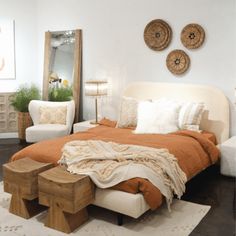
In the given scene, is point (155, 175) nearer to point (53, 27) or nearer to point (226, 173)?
point (226, 173)

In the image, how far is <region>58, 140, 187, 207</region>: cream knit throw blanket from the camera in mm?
2953

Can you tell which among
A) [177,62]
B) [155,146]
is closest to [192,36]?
[177,62]

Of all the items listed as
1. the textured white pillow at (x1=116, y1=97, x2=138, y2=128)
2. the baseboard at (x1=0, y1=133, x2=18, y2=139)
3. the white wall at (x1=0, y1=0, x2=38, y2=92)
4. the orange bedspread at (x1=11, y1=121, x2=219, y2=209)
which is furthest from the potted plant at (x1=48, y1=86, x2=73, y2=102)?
the orange bedspread at (x1=11, y1=121, x2=219, y2=209)

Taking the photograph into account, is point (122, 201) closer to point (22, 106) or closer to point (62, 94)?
point (62, 94)

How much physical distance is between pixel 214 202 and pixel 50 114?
10.5 feet

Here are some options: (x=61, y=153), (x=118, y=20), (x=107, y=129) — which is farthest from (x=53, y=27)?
(x=61, y=153)

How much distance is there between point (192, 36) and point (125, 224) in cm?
276

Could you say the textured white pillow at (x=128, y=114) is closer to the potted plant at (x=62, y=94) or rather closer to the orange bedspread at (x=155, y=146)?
the orange bedspread at (x=155, y=146)

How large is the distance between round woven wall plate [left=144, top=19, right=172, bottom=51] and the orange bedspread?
1.39 metres

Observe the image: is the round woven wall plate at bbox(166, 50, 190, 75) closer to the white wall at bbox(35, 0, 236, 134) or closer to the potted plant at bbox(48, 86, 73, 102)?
the white wall at bbox(35, 0, 236, 134)

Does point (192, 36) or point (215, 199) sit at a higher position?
point (192, 36)

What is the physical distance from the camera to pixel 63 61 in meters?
6.11

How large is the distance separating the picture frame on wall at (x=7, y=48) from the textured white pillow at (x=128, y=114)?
2.60 m

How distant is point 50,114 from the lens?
18.7 ft
